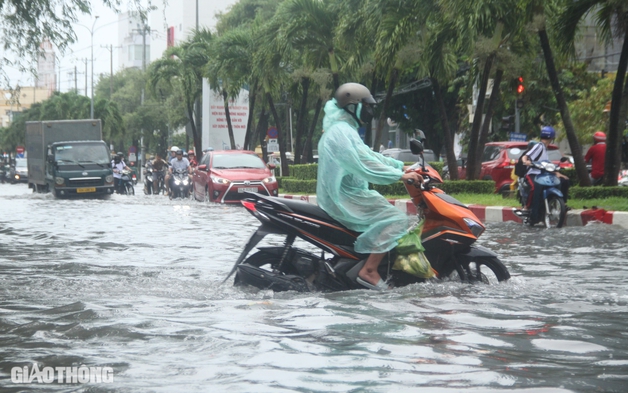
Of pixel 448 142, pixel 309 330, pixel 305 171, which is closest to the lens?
pixel 309 330

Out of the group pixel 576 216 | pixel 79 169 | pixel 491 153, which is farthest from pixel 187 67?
pixel 576 216

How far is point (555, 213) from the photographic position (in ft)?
46.6

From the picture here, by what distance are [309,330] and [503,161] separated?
17.9 meters

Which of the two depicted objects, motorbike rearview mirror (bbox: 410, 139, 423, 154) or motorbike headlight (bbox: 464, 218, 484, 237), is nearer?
motorbike rearview mirror (bbox: 410, 139, 423, 154)

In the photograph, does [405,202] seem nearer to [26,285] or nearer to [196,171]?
[196,171]

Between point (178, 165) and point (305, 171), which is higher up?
point (178, 165)

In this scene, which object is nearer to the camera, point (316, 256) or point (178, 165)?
point (316, 256)

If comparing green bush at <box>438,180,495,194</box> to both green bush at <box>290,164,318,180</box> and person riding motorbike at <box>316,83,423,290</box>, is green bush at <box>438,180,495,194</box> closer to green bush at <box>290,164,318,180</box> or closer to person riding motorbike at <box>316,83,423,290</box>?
green bush at <box>290,164,318,180</box>

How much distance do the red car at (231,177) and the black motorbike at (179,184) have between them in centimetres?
342

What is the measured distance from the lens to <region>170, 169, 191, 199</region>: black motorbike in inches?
1200

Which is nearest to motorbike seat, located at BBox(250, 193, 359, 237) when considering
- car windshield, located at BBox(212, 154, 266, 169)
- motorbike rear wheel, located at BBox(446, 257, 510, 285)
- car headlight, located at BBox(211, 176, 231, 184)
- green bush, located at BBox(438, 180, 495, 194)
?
motorbike rear wheel, located at BBox(446, 257, 510, 285)

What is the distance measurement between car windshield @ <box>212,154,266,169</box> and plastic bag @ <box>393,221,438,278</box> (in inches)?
746

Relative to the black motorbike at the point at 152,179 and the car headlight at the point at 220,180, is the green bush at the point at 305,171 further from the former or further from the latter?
the car headlight at the point at 220,180

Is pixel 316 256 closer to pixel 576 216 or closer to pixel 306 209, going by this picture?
pixel 306 209
